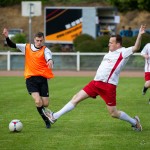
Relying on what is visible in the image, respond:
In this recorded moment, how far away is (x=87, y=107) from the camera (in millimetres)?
17969

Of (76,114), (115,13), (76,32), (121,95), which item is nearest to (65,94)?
(121,95)

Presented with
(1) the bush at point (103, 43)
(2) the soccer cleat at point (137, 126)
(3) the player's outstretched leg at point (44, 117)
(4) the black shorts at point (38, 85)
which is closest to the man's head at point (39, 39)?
(4) the black shorts at point (38, 85)

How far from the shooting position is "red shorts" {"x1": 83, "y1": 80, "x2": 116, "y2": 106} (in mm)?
12711

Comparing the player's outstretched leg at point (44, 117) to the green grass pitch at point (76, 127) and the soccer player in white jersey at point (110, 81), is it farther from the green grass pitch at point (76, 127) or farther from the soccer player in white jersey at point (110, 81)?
the soccer player in white jersey at point (110, 81)

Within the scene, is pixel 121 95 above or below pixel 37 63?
below

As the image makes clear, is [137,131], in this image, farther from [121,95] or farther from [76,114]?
[121,95]

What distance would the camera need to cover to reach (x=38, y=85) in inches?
539

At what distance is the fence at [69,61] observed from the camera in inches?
1425

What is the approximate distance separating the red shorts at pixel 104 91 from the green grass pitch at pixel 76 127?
2.09 ft

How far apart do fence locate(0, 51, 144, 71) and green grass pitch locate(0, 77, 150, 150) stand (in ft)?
45.7

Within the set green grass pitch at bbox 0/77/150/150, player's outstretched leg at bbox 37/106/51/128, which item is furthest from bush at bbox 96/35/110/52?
player's outstretched leg at bbox 37/106/51/128

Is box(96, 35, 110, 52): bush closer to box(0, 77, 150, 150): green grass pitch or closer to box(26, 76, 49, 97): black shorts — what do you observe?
box(0, 77, 150, 150): green grass pitch

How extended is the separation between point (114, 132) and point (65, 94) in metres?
9.44

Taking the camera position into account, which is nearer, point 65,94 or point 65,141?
point 65,141
